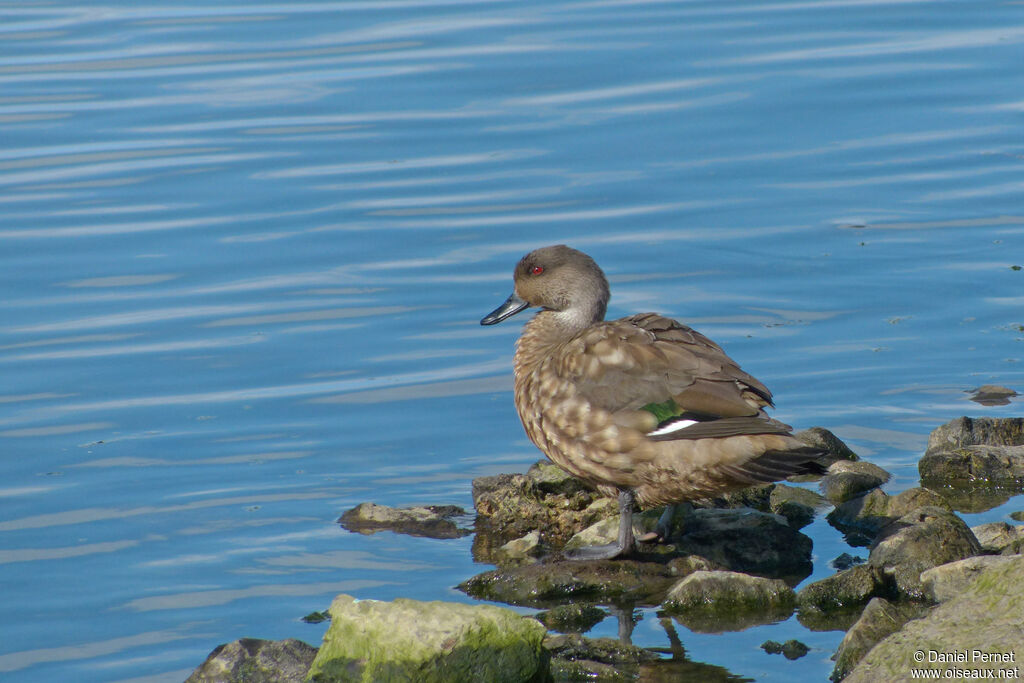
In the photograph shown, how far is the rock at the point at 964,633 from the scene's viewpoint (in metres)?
5.02

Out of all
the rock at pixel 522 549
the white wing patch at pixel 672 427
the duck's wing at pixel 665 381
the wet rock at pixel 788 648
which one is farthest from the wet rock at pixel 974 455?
the wet rock at pixel 788 648

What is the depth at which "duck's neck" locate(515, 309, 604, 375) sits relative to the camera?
8.06 meters

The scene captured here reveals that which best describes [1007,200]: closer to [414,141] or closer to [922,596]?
[414,141]

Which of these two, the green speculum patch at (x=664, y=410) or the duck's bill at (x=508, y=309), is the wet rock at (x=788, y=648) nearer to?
the green speculum patch at (x=664, y=410)

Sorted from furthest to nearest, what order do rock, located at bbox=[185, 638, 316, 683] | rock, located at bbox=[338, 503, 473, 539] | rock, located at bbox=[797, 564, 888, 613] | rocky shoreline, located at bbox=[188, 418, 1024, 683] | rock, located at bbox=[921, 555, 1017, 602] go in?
rock, located at bbox=[338, 503, 473, 539]
rock, located at bbox=[797, 564, 888, 613]
rock, located at bbox=[921, 555, 1017, 602]
rock, located at bbox=[185, 638, 316, 683]
rocky shoreline, located at bbox=[188, 418, 1024, 683]

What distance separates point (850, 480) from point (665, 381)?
1334 millimetres

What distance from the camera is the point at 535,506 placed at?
7.68m

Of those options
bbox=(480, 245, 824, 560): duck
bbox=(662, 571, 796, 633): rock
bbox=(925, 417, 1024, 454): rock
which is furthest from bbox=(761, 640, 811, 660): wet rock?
bbox=(925, 417, 1024, 454): rock

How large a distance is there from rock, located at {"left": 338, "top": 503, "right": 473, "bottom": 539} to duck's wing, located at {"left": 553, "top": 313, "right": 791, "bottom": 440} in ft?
3.12

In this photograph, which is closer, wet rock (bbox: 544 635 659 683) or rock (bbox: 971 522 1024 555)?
wet rock (bbox: 544 635 659 683)

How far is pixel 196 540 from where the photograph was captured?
759 cm

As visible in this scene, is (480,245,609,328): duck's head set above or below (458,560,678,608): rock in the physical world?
above

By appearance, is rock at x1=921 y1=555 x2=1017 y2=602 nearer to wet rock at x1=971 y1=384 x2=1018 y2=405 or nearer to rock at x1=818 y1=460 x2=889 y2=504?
rock at x1=818 y1=460 x2=889 y2=504

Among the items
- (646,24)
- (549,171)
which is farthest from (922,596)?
(646,24)
